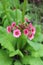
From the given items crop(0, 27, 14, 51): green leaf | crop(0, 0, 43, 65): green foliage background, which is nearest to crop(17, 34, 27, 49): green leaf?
crop(0, 0, 43, 65): green foliage background

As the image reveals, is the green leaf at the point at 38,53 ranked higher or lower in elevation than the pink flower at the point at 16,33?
lower

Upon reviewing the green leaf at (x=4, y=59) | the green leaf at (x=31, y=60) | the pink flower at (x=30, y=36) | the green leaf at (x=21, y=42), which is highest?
the pink flower at (x=30, y=36)

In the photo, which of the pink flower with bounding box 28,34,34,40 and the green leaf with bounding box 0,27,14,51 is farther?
the pink flower with bounding box 28,34,34,40

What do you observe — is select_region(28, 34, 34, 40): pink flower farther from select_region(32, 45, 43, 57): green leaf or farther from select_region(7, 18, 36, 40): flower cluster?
select_region(32, 45, 43, 57): green leaf

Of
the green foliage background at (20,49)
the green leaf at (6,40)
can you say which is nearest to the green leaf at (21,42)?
the green foliage background at (20,49)

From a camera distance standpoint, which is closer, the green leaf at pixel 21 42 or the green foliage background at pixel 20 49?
the green foliage background at pixel 20 49

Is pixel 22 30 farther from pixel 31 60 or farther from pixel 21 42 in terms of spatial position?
pixel 31 60

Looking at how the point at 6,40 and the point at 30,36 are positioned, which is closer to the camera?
the point at 6,40

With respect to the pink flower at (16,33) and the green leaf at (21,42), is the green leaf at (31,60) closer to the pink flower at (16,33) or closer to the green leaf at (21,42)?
the green leaf at (21,42)

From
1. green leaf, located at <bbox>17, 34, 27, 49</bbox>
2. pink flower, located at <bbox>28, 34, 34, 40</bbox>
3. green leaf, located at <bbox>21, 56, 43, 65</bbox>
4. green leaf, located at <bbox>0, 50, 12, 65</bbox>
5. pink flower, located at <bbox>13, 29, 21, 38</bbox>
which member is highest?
pink flower, located at <bbox>13, 29, 21, 38</bbox>

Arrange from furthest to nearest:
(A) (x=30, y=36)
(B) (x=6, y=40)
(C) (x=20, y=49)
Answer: (C) (x=20, y=49)
(A) (x=30, y=36)
(B) (x=6, y=40)

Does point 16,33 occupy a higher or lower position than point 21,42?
higher

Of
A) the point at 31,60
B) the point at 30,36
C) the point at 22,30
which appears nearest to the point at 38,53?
the point at 31,60
